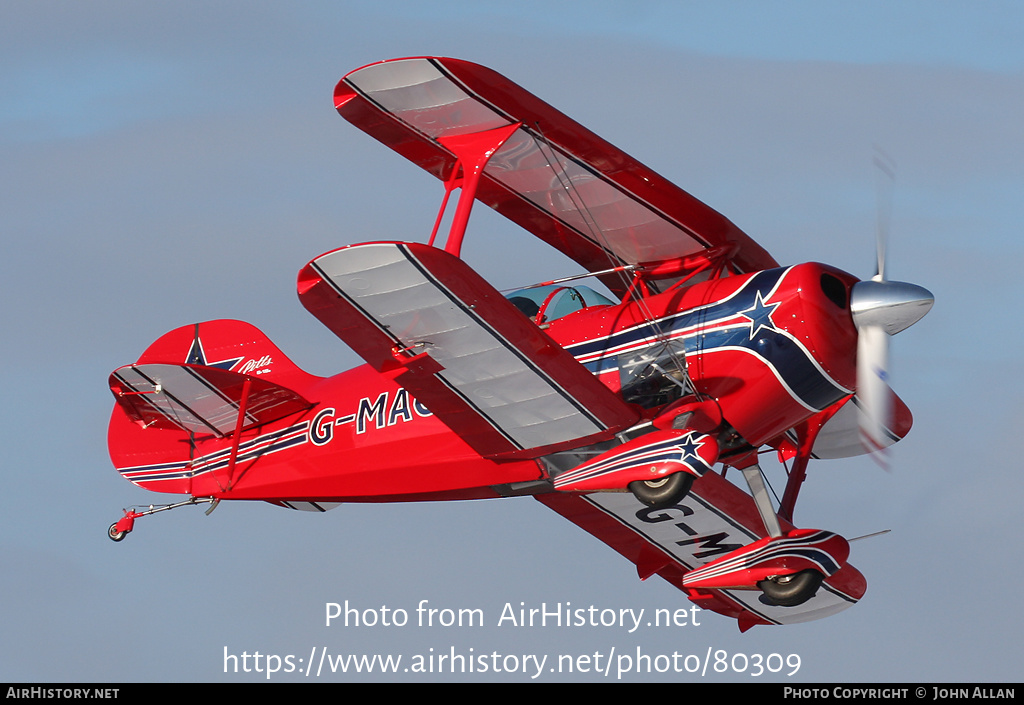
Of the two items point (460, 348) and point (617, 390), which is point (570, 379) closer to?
point (617, 390)

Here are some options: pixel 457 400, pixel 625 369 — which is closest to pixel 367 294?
Result: pixel 457 400

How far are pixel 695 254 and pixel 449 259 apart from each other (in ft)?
11.5

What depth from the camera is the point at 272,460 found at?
1647cm

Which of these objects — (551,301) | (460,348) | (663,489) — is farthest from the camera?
(551,301)

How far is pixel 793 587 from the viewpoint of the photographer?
15281mm

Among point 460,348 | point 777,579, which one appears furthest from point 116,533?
point 777,579

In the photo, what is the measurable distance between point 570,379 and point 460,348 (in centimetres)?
96

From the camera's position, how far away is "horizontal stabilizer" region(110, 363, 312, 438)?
1576cm

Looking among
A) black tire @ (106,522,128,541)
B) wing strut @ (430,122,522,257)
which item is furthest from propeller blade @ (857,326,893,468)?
black tire @ (106,522,128,541)

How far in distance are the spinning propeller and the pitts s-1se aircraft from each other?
0.02 meters

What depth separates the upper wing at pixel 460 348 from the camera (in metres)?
12.7

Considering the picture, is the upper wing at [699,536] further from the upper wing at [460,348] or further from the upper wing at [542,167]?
the upper wing at [542,167]

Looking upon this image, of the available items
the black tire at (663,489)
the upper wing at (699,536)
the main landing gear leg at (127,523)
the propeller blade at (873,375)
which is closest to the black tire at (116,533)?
the main landing gear leg at (127,523)

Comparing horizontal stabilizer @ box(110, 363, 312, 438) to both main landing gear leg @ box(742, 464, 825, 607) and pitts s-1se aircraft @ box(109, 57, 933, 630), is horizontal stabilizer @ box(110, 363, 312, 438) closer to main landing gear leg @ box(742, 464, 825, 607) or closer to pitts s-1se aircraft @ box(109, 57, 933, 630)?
pitts s-1se aircraft @ box(109, 57, 933, 630)
